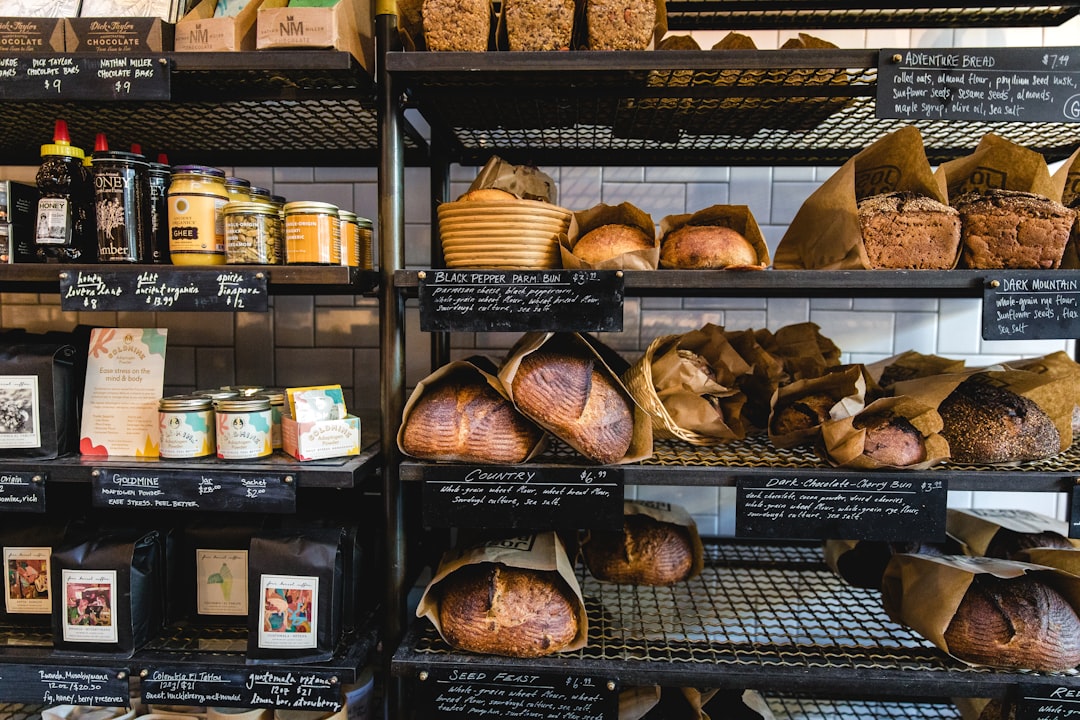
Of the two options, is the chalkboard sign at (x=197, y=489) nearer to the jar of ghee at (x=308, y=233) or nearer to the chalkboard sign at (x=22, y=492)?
the chalkboard sign at (x=22, y=492)

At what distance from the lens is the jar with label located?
1.27 meters

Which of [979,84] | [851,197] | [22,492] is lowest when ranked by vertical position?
[22,492]

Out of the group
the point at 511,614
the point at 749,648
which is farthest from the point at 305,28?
the point at 749,648

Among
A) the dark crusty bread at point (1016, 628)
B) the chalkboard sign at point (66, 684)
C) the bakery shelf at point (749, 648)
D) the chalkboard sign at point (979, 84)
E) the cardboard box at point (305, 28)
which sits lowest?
the chalkboard sign at point (66, 684)

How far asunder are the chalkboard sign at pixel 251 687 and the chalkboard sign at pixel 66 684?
0.07 m

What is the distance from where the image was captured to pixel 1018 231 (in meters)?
1.27

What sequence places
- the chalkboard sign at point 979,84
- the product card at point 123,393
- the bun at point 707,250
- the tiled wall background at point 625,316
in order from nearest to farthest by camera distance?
the chalkboard sign at point 979,84
the bun at point 707,250
the product card at point 123,393
the tiled wall background at point 625,316

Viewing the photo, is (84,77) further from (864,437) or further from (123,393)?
(864,437)

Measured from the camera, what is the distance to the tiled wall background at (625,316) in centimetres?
187

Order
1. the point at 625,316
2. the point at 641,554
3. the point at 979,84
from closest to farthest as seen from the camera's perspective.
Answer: the point at 979,84, the point at 641,554, the point at 625,316

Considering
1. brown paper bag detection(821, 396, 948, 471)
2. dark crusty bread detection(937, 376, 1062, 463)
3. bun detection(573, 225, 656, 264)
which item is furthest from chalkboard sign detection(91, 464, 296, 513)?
dark crusty bread detection(937, 376, 1062, 463)

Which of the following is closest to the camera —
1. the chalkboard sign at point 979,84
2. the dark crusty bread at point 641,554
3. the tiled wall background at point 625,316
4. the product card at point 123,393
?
the chalkboard sign at point 979,84

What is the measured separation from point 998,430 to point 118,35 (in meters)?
2.09

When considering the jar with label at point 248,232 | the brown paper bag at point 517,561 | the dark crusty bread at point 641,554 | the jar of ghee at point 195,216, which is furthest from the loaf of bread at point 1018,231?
the jar of ghee at point 195,216
